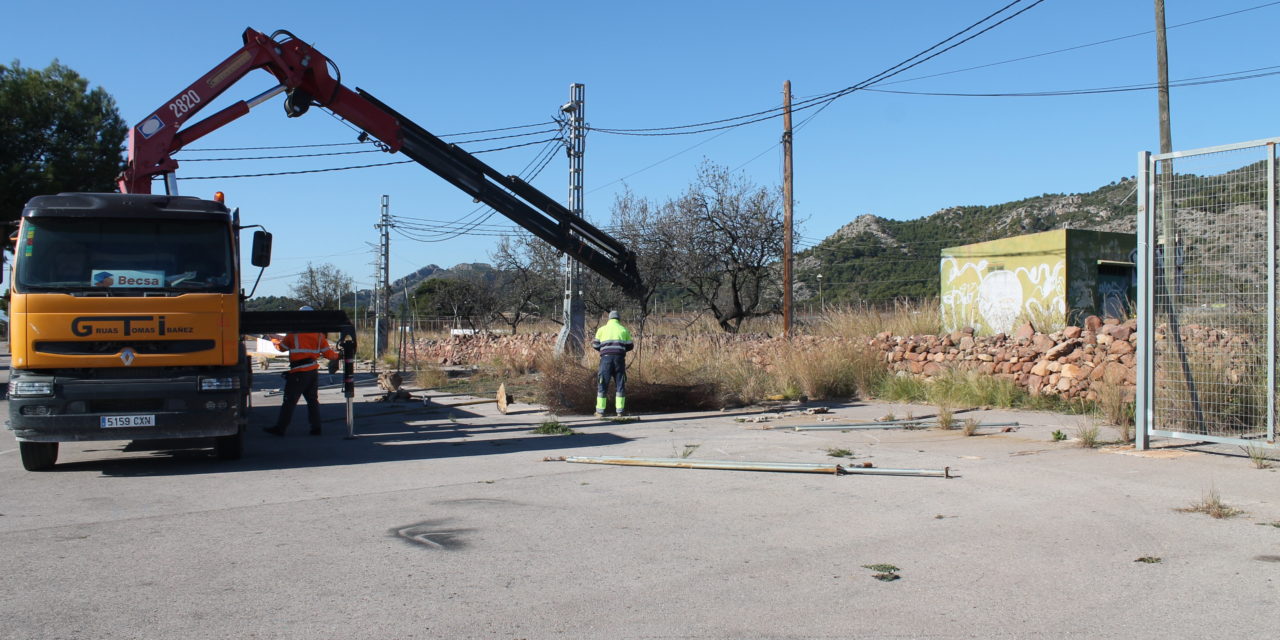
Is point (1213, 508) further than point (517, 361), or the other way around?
point (517, 361)

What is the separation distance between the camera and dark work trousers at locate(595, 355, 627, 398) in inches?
554

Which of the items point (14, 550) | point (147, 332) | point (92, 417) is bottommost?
point (14, 550)

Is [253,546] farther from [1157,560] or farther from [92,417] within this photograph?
[1157,560]

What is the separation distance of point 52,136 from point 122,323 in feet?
61.2

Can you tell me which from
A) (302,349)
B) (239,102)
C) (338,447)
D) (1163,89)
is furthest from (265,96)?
(1163,89)

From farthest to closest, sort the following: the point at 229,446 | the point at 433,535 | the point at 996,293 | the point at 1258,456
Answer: the point at 996,293 → the point at 229,446 → the point at 1258,456 → the point at 433,535

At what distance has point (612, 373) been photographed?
14.3 m

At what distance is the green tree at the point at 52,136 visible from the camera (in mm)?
22328

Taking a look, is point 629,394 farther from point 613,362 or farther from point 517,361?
point 517,361

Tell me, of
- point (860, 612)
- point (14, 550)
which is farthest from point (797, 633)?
point (14, 550)

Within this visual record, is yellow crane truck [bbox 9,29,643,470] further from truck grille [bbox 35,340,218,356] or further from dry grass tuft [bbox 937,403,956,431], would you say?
dry grass tuft [bbox 937,403,956,431]

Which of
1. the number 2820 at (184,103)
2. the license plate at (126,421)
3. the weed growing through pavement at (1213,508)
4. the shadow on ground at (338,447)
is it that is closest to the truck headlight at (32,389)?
the license plate at (126,421)

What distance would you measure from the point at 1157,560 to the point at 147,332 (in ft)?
28.3

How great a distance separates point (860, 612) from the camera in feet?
14.9
